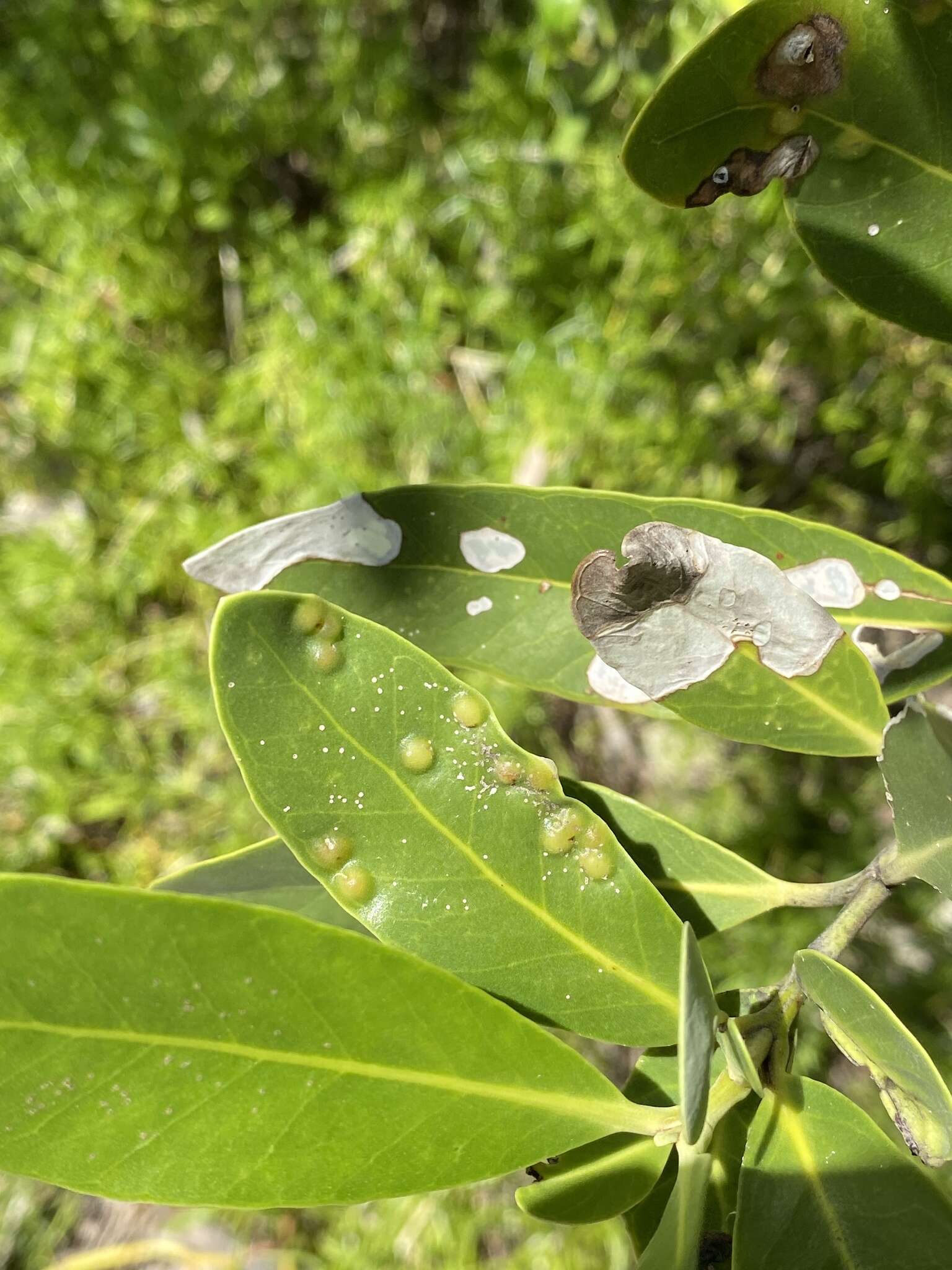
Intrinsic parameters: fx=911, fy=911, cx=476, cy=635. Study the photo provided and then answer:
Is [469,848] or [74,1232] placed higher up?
[469,848]

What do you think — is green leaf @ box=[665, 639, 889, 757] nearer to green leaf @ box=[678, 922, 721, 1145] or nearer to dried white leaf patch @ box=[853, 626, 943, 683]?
dried white leaf patch @ box=[853, 626, 943, 683]

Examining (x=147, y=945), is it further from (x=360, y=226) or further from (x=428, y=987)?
(x=360, y=226)

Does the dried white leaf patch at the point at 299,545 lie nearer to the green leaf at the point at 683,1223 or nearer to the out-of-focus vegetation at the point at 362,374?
the green leaf at the point at 683,1223

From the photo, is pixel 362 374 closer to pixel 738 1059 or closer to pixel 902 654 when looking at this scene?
pixel 902 654

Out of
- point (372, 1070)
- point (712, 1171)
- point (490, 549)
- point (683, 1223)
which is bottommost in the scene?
point (712, 1171)

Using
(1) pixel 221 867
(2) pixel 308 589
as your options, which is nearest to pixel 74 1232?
(1) pixel 221 867

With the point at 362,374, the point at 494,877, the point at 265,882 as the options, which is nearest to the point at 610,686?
the point at 494,877
